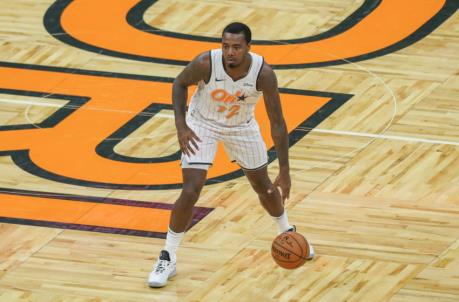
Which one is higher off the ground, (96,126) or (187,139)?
(187,139)

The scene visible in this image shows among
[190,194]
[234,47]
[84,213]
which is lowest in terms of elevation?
[84,213]

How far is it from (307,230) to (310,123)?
2495mm

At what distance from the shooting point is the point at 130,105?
51.7 feet

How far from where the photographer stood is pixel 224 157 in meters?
14.6

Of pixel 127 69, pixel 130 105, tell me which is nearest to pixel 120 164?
pixel 130 105

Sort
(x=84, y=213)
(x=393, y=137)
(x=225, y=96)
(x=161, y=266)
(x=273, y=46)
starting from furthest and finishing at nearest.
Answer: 1. (x=273, y=46)
2. (x=393, y=137)
3. (x=84, y=213)
4. (x=161, y=266)
5. (x=225, y=96)

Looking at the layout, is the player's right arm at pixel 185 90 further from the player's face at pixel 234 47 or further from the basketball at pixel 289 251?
the basketball at pixel 289 251

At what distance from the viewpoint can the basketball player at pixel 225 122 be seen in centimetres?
1141

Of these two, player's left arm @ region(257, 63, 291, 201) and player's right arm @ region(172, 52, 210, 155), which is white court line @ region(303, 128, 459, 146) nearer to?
player's left arm @ region(257, 63, 291, 201)

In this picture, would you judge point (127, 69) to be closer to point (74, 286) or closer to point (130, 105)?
point (130, 105)

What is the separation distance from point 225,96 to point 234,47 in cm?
48

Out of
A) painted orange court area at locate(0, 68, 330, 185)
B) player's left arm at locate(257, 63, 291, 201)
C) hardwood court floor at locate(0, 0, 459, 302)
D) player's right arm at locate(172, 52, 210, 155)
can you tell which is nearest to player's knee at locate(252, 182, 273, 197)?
player's left arm at locate(257, 63, 291, 201)

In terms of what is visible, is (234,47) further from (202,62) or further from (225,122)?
(225,122)

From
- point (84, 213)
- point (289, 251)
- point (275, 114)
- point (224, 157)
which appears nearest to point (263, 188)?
point (289, 251)
